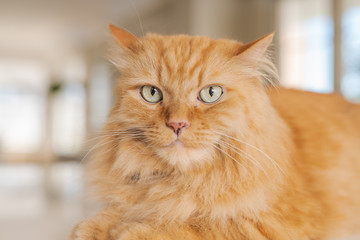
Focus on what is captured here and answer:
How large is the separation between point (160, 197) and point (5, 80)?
1325cm

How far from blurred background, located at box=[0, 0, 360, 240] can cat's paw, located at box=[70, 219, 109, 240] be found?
83mm

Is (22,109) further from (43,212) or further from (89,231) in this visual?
(89,231)

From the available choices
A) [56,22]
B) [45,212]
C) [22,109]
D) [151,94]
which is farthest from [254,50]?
[22,109]

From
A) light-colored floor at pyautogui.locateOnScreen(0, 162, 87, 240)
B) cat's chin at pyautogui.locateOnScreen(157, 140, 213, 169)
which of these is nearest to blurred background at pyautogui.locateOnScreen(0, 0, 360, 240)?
light-colored floor at pyautogui.locateOnScreen(0, 162, 87, 240)

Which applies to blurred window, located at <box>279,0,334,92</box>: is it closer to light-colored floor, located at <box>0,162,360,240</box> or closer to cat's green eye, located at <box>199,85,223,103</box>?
light-colored floor, located at <box>0,162,360,240</box>

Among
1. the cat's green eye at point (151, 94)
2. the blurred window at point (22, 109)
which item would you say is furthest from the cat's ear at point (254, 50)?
the blurred window at point (22, 109)

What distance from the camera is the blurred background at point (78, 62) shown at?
2516 millimetres

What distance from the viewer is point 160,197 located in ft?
3.28

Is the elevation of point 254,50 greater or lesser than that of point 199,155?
greater

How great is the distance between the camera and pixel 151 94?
102cm

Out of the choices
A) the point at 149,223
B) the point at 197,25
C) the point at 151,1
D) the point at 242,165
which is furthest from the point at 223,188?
the point at 151,1

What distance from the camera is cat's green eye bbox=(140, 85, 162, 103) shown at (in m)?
1.01

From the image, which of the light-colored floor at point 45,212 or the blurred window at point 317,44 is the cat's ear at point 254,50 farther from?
the blurred window at point 317,44

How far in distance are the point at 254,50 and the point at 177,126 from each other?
13.0 inches
